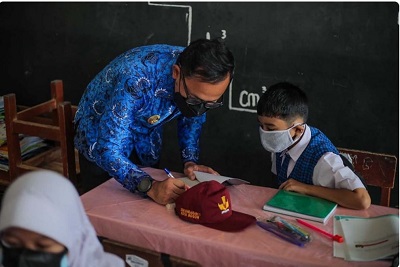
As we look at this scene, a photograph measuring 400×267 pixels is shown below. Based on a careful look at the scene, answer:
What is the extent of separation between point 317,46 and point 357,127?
1.58ft

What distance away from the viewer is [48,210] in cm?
122

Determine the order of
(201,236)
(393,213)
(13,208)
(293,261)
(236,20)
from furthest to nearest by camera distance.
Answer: (236,20) → (393,213) → (201,236) → (293,261) → (13,208)

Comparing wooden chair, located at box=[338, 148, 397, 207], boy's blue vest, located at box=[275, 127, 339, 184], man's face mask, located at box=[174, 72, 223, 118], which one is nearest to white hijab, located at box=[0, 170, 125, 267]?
man's face mask, located at box=[174, 72, 223, 118]

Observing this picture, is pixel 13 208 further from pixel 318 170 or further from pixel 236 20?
pixel 236 20

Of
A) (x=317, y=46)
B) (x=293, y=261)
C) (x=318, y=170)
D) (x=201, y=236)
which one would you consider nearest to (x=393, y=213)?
(x=318, y=170)

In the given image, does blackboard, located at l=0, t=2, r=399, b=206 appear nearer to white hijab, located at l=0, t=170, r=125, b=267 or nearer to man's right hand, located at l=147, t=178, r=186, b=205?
man's right hand, located at l=147, t=178, r=186, b=205

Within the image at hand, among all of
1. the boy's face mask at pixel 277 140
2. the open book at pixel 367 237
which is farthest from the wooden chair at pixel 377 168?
the open book at pixel 367 237

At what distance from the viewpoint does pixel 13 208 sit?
1.22 metres

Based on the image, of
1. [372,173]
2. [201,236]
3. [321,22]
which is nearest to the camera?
[201,236]

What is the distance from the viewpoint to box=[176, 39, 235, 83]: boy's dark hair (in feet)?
6.10

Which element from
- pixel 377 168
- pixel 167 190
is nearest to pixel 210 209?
pixel 167 190

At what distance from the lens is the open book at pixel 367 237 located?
158 centimetres

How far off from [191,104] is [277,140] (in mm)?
380

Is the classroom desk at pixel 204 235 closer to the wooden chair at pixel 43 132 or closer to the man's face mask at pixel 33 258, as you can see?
the man's face mask at pixel 33 258
